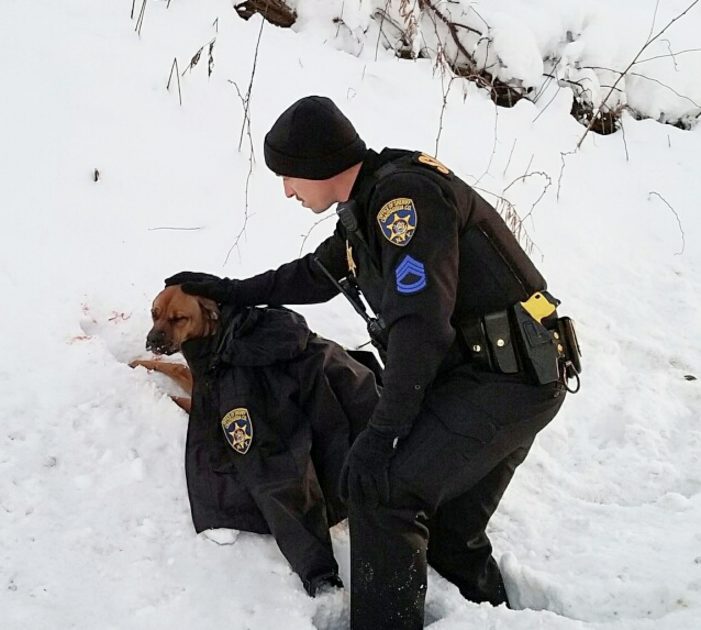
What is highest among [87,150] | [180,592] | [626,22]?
[626,22]

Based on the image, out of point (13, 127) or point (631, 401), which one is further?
point (13, 127)

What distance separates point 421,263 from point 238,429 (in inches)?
40.5

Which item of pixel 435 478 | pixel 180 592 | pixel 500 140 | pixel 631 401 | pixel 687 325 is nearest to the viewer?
pixel 435 478

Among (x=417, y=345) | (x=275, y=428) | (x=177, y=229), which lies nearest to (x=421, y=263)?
(x=417, y=345)

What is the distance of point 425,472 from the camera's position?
83.1 inches

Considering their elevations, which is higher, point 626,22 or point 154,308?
point 626,22

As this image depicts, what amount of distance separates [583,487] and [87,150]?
284 cm

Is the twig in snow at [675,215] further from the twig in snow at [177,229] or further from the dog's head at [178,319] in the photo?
the dog's head at [178,319]

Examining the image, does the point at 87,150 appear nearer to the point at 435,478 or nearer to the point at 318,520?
the point at 318,520

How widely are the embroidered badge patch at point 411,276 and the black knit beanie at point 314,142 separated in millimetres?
410

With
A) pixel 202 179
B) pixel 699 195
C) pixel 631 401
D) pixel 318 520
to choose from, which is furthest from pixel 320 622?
pixel 699 195

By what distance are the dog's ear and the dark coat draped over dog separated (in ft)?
0.16

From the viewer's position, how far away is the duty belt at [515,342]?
7.11 ft

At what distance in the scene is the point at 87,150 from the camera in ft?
12.8
